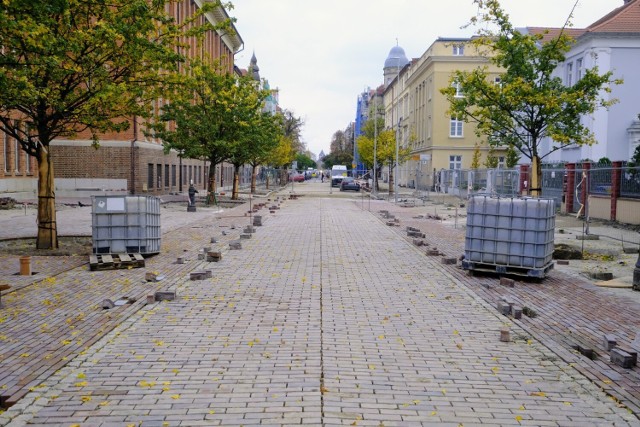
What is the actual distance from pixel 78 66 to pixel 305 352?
31.8 ft

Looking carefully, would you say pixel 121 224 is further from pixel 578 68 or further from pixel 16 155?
pixel 578 68

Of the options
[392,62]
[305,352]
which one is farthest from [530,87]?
[392,62]

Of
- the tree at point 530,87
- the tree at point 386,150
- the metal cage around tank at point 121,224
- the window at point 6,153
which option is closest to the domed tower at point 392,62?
the tree at point 386,150

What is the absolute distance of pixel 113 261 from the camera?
12.4 meters

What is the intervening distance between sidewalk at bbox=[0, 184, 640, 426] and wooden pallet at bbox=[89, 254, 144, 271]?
217 millimetres

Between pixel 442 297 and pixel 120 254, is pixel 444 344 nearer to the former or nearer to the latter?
pixel 442 297

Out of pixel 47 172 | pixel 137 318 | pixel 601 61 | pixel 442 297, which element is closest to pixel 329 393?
pixel 137 318

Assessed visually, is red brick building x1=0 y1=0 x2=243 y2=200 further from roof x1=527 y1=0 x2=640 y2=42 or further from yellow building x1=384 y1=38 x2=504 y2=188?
yellow building x1=384 y1=38 x2=504 y2=188

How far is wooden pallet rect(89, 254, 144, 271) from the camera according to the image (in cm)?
1220

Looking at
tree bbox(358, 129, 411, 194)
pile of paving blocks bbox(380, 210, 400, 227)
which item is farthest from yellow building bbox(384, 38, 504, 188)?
pile of paving blocks bbox(380, 210, 400, 227)

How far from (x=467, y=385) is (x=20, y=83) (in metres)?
9.98

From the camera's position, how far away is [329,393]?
18.1 ft

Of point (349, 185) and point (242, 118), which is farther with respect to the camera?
point (349, 185)

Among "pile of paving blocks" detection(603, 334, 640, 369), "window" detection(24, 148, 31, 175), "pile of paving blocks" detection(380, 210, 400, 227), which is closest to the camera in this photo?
"pile of paving blocks" detection(603, 334, 640, 369)
